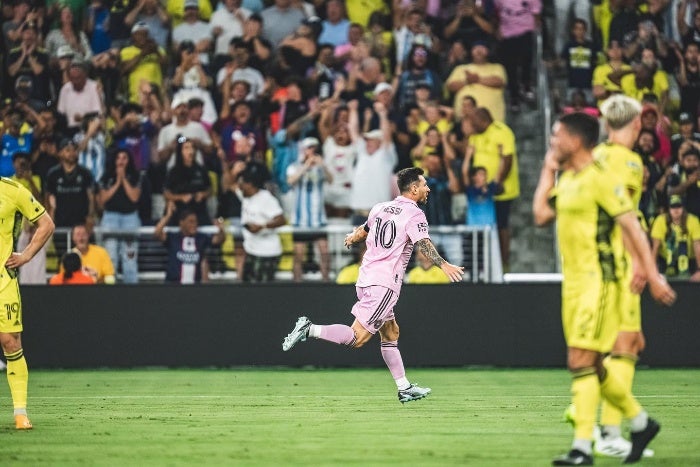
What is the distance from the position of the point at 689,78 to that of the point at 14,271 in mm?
12934

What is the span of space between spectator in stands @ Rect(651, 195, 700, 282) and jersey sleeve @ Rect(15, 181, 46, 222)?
390 inches

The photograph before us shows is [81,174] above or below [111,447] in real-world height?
above

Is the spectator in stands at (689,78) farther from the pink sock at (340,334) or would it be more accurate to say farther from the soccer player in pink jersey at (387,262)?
the pink sock at (340,334)

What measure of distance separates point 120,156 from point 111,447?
1054 centimetres

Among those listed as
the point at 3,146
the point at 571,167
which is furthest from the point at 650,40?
the point at 571,167

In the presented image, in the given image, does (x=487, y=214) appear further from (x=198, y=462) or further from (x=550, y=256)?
(x=198, y=462)

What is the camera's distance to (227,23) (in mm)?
21969

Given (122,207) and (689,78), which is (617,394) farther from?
(689,78)

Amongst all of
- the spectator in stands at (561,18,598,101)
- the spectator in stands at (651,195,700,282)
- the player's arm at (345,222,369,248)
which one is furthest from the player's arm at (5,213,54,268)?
the spectator in stands at (561,18,598,101)

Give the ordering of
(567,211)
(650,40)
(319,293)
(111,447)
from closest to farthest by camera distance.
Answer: (567,211) → (111,447) → (319,293) → (650,40)

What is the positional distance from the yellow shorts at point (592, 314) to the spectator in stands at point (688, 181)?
10837mm

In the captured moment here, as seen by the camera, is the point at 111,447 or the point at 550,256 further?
the point at 550,256

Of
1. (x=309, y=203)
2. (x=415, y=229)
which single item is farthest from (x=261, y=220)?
(x=415, y=229)

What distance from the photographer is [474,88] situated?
2059 centimetres
